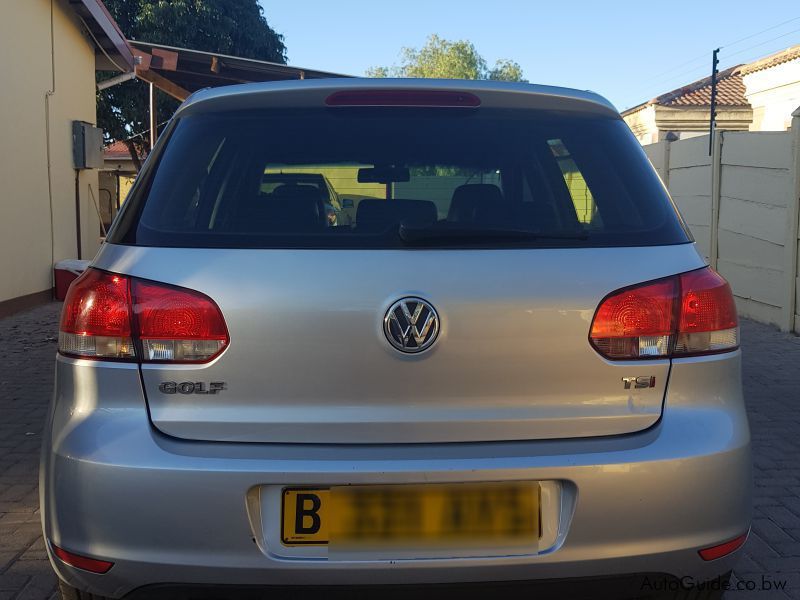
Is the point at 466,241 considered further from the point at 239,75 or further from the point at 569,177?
the point at 239,75

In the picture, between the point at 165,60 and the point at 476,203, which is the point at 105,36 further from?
the point at 476,203

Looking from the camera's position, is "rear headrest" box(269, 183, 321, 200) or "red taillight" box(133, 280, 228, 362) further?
"rear headrest" box(269, 183, 321, 200)

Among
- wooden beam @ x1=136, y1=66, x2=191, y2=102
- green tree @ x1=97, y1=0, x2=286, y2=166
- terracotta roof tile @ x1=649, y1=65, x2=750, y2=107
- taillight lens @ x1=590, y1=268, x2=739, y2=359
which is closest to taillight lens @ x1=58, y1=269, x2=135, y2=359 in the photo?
taillight lens @ x1=590, y1=268, x2=739, y2=359

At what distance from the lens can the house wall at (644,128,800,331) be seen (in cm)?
784

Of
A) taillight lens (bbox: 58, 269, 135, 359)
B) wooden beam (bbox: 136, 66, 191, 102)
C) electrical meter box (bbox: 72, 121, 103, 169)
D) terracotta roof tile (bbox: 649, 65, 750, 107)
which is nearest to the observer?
taillight lens (bbox: 58, 269, 135, 359)

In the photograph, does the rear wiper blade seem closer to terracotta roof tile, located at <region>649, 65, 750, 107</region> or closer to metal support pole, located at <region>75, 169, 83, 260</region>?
metal support pole, located at <region>75, 169, 83, 260</region>

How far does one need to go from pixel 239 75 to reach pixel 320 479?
528 inches

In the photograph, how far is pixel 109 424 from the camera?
2025mm

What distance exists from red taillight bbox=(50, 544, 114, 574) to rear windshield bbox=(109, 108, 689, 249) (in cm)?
76

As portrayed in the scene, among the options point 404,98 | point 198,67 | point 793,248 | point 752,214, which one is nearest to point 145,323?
point 404,98

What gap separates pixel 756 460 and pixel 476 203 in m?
2.70

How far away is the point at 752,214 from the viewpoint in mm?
8734

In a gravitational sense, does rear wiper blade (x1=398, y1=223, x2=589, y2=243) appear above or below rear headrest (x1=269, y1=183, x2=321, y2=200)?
below

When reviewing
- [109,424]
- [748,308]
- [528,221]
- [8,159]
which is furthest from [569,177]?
[8,159]
